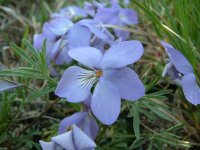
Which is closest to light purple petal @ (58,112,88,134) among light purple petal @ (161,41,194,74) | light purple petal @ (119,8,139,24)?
light purple petal @ (161,41,194,74)

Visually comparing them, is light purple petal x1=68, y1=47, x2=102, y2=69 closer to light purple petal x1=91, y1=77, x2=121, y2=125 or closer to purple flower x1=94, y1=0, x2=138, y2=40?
light purple petal x1=91, y1=77, x2=121, y2=125

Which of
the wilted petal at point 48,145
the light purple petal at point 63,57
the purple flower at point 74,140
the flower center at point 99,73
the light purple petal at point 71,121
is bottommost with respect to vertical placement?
the light purple petal at point 63,57

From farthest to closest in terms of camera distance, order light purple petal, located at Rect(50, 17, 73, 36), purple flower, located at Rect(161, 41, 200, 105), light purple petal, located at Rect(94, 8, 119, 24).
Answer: light purple petal, located at Rect(94, 8, 119, 24)
light purple petal, located at Rect(50, 17, 73, 36)
purple flower, located at Rect(161, 41, 200, 105)

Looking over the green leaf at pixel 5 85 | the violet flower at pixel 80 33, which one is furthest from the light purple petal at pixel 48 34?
the green leaf at pixel 5 85

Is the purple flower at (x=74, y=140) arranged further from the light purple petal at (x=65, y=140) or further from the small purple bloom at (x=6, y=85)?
the small purple bloom at (x=6, y=85)

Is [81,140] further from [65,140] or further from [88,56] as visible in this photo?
[88,56]

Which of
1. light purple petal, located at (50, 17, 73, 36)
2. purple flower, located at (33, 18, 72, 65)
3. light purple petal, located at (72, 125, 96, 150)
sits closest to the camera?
light purple petal, located at (72, 125, 96, 150)

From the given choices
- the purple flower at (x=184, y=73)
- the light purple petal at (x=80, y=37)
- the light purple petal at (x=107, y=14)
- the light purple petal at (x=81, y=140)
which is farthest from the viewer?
the light purple petal at (x=107, y=14)
